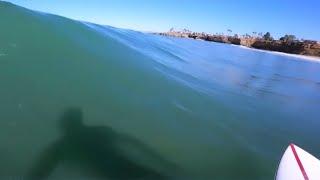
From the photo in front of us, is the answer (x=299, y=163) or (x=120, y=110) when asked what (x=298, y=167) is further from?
(x=120, y=110)

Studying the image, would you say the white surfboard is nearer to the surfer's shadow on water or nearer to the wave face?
the wave face

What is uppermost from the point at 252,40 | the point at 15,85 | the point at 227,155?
Result: the point at 15,85

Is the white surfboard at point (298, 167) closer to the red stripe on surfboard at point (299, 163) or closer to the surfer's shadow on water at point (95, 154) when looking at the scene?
the red stripe on surfboard at point (299, 163)

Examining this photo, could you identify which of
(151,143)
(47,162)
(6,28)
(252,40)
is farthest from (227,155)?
(252,40)

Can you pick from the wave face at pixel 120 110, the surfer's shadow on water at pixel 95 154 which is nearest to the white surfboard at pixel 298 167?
the wave face at pixel 120 110

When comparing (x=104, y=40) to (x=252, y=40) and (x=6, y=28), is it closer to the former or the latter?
(x=6, y=28)

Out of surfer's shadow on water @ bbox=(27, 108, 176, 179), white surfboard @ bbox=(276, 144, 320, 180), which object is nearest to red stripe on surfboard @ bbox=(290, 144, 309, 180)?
white surfboard @ bbox=(276, 144, 320, 180)
